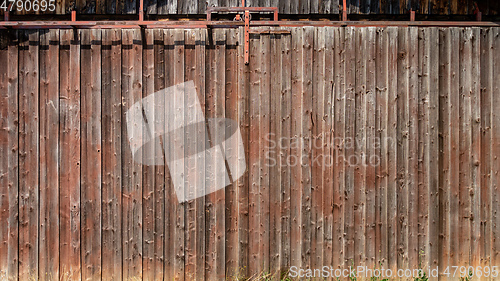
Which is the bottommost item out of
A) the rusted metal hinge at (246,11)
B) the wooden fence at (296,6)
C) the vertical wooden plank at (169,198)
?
the vertical wooden plank at (169,198)

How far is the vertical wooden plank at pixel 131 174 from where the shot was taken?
3.40 meters

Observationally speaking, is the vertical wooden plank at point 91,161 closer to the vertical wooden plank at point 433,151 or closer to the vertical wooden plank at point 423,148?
the vertical wooden plank at point 423,148

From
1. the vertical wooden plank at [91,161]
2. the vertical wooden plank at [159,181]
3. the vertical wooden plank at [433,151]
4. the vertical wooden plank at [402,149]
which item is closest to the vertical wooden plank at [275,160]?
the vertical wooden plank at [159,181]

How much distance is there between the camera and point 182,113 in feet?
11.2

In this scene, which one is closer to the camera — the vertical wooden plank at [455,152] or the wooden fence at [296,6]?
the vertical wooden plank at [455,152]

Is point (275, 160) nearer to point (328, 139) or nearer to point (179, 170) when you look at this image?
point (328, 139)

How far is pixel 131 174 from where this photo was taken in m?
3.43

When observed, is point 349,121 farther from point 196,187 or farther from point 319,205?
point 196,187

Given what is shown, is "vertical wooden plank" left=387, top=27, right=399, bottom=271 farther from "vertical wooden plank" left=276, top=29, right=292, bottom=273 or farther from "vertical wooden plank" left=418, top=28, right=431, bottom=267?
"vertical wooden plank" left=276, top=29, right=292, bottom=273

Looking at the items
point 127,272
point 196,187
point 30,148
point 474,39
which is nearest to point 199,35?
point 196,187

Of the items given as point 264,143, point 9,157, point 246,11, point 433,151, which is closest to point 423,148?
point 433,151

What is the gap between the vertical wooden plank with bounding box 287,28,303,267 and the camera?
11.1 ft

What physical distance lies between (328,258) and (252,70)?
2386 millimetres

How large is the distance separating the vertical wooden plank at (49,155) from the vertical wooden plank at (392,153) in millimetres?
3934
